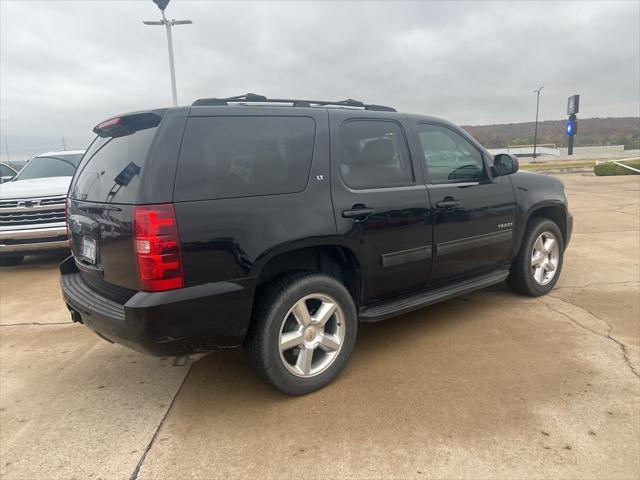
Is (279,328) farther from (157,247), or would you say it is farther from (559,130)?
(559,130)

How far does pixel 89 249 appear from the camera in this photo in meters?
2.98

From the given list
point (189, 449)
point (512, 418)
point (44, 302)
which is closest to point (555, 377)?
point (512, 418)

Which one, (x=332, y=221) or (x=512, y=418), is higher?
(x=332, y=221)

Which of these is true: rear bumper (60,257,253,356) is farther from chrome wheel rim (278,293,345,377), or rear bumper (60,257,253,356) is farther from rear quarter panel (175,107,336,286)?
chrome wheel rim (278,293,345,377)

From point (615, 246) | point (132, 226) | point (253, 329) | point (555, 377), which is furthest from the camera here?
point (615, 246)

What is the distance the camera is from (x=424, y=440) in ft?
8.26

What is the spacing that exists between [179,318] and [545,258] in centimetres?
380

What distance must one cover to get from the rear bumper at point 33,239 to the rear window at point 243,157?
4708 mm

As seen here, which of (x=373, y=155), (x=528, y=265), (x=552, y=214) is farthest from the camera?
(x=552, y=214)

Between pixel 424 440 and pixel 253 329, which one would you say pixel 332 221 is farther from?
pixel 424 440

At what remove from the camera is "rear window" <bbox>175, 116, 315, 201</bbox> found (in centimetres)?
259

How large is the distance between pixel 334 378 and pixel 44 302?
388cm

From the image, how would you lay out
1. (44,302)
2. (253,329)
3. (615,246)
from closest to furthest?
(253,329)
(44,302)
(615,246)

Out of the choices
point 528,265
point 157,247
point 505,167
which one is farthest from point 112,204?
point 528,265
